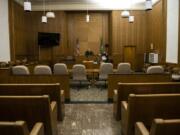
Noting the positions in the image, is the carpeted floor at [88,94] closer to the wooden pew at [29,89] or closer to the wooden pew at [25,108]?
the wooden pew at [29,89]

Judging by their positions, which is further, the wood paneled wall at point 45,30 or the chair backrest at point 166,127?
the wood paneled wall at point 45,30

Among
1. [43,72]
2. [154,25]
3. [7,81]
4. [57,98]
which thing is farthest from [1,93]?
[154,25]

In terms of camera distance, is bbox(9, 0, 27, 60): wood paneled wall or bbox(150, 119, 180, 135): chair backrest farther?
bbox(9, 0, 27, 60): wood paneled wall

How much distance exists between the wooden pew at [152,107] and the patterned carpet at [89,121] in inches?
34.9

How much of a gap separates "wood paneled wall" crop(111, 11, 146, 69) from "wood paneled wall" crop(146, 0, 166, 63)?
33 cm

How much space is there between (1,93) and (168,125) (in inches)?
120

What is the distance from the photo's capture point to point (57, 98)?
3.98 m

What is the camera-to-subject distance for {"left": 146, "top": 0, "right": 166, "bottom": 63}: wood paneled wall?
9266 mm

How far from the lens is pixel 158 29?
10.2 m

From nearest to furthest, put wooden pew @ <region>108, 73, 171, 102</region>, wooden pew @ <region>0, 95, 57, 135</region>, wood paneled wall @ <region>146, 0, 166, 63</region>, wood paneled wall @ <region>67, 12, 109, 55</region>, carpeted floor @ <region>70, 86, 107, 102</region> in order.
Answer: wooden pew @ <region>0, 95, 57, 135</region>
wooden pew @ <region>108, 73, 171, 102</region>
carpeted floor @ <region>70, 86, 107, 102</region>
wood paneled wall @ <region>146, 0, 166, 63</region>
wood paneled wall @ <region>67, 12, 109, 55</region>

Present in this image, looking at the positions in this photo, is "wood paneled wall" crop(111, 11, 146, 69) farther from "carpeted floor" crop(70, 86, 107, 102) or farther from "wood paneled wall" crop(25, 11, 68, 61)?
"carpeted floor" crop(70, 86, 107, 102)

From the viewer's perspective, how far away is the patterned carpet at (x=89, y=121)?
12.4ft

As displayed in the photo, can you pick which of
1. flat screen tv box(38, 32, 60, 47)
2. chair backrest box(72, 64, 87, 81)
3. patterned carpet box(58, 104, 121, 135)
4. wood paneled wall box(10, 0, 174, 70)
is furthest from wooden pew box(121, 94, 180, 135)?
flat screen tv box(38, 32, 60, 47)

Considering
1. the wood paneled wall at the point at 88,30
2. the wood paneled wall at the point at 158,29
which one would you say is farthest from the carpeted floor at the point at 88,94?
the wood paneled wall at the point at 88,30
